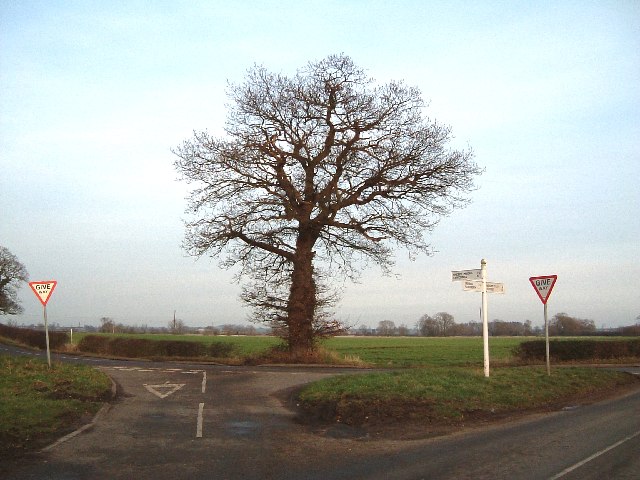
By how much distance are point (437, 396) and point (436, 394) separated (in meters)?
0.16

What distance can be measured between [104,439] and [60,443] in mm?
693

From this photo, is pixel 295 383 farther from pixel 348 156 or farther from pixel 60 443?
pixel 348 156

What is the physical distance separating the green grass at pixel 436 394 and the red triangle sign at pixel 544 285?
2290 mm

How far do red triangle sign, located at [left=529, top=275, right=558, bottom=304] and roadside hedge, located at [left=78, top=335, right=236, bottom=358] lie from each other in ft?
56.7

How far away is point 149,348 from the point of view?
107 feet

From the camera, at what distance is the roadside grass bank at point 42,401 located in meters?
9.26

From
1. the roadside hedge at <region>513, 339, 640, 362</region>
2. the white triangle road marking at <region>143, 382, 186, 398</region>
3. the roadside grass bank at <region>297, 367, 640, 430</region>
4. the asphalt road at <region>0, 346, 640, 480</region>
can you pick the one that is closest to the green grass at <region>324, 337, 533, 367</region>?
the roadside hedge at <region>513, 339, 640, 362</region>

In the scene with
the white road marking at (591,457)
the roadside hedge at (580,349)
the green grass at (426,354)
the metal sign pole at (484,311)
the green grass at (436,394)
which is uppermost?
the metal sign pole at (484,311)

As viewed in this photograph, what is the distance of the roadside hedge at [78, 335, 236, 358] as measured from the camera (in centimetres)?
3003

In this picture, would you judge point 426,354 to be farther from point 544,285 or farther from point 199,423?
point 199,423

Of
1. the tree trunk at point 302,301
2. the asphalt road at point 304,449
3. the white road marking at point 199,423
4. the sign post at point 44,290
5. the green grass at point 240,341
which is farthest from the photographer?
the green grass at point 240,341

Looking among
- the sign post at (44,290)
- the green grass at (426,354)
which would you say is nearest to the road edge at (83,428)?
the sign post at (44,290)

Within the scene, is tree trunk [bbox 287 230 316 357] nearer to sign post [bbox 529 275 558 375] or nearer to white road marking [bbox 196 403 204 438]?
sign post [bbox 529 275 558 375]

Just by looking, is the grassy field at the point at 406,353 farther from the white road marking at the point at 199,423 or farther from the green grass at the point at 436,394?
the white road marking at the point at 199,423
